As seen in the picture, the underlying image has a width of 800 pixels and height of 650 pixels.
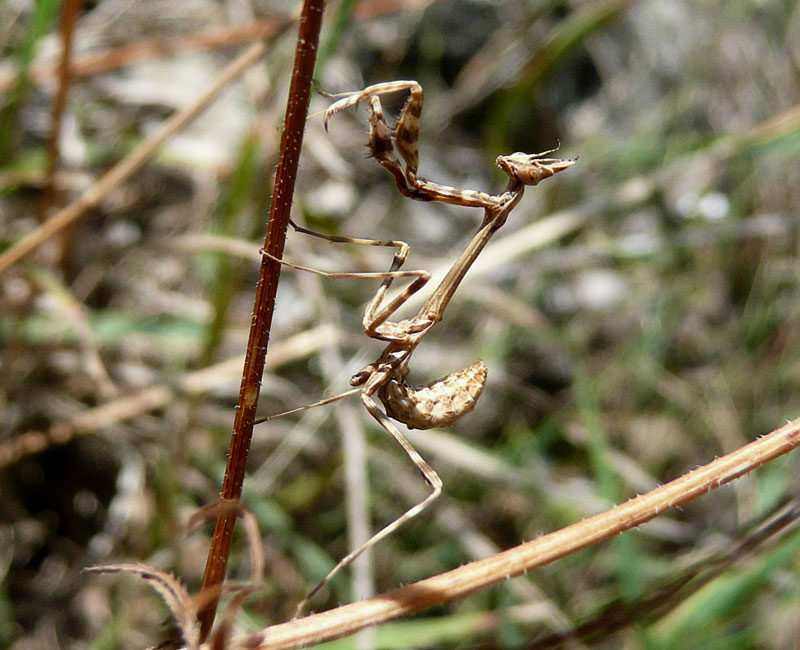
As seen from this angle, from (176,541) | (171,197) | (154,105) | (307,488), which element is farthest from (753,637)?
(154,105)

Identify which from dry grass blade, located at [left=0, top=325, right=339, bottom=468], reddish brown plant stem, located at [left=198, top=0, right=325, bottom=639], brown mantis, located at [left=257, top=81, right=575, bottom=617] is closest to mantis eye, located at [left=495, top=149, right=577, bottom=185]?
brown mantis, located at [left=257, top=81, right=575, bottom=617]

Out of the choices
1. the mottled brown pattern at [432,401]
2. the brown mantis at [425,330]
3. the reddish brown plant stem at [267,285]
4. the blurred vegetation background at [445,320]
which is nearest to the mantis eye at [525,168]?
the brown mantis at [425,330]

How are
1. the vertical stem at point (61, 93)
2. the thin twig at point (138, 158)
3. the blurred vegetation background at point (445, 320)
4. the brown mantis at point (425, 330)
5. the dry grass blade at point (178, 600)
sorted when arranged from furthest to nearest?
the blurred vegetation background at point (445, 320), the vertical stem at point (61, 93), the thin twig at point (138, 158), the brown mantis at point (425, 330), the dry grass blade at point (178, 600)

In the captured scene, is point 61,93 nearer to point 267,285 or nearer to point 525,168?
point 525,168

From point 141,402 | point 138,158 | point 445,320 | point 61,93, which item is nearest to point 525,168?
point 138,158

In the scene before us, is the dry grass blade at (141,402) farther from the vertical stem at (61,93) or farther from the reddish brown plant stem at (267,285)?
the reddish brown plant stem at (267,285)

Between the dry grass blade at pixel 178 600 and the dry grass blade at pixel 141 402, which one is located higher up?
the dry grass blade at pixel 178 600

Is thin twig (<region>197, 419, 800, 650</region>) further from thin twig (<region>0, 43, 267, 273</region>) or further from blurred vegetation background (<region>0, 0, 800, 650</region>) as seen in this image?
thin twig (<region>0, 43, 267, 273</region>)

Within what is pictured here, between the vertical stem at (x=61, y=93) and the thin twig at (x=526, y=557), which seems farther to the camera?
the vertical stem at (x=61, y=93)
